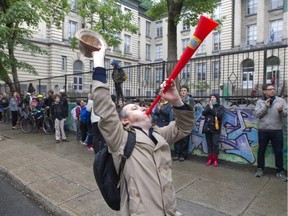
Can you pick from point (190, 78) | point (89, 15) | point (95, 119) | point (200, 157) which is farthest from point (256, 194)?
point (89, 15)

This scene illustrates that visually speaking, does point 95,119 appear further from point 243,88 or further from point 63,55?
point 63,55

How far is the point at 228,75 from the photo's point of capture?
6.56m

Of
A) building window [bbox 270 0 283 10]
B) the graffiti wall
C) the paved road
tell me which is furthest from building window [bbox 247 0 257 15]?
the paved road

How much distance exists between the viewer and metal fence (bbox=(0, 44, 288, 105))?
586cm

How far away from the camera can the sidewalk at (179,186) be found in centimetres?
409

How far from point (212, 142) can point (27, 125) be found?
9.38 metres

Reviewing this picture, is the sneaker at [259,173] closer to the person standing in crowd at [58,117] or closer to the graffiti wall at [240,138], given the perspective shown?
the graffiti wall at [240,138]

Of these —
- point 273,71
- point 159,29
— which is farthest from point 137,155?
point 159,29

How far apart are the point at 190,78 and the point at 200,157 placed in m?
2.25

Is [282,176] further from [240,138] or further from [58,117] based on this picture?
[58,117]

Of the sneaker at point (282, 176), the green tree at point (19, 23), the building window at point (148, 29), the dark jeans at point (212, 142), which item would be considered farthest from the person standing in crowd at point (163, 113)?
the building window at point (148, 29)

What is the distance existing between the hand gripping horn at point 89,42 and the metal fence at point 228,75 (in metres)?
4.86

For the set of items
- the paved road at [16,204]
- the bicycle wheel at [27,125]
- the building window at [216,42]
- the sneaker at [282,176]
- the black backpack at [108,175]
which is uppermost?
the building window at [216,42]

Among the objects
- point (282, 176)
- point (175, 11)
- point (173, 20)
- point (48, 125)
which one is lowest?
point (282, 176)
